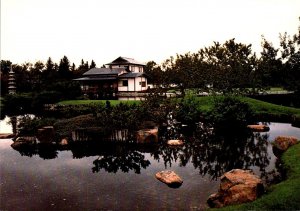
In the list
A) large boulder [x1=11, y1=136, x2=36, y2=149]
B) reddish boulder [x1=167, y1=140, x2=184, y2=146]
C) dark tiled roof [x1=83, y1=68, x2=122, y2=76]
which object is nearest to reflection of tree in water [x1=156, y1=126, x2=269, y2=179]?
reddish boulder [x1=167, y1=140, x2=184, y2=146]

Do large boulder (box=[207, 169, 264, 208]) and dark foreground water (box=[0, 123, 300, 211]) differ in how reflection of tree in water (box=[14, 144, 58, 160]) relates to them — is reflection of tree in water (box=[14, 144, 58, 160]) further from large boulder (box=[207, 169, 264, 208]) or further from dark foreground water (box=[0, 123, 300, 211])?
large boulder (box=[207, 169, 264, 208])

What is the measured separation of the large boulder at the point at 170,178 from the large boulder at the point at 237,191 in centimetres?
245

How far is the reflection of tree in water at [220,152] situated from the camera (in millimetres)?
16125

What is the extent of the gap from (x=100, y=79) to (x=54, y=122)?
31117 mm

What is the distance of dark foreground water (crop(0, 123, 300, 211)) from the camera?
1188 centimetres

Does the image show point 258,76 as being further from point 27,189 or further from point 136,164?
point 27,189

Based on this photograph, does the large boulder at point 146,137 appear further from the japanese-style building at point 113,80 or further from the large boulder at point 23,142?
the japanese-style building at point 113,80

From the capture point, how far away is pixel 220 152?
62.6 ft

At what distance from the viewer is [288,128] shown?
25812 millimetres

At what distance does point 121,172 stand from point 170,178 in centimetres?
320

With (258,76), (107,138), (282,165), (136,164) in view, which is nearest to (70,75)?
(258,76)

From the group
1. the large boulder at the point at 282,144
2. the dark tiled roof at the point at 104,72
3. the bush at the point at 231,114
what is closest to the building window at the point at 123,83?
the dark tiled roof at the point at 104,72

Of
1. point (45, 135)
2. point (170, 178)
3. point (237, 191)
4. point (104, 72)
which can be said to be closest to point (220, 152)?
point (170, 178)

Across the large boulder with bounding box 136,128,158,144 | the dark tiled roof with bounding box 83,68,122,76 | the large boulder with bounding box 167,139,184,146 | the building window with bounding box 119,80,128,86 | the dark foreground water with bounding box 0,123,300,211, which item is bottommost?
the dark foreground water with bounding box 0,123,300,211
